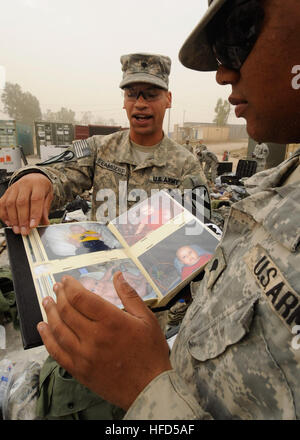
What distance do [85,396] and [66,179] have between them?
1.31 metres

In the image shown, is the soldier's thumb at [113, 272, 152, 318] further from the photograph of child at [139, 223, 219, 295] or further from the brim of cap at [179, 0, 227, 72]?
the brim of cap at [179, 0, 227, 72]

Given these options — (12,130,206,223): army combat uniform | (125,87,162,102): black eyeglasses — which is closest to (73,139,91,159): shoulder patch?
(12,130,206,223): army combat uniform

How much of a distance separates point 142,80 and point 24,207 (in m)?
1.41

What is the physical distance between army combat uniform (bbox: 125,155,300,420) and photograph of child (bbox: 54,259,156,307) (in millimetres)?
282

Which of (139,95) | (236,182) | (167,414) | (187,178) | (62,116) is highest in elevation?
(62,116)

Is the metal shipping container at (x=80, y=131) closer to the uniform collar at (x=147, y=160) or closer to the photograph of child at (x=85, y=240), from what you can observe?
the uniform collar at (x=147, y=160)

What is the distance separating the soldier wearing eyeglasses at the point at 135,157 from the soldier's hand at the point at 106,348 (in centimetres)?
131

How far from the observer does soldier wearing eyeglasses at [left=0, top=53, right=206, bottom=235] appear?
2088 millimetres

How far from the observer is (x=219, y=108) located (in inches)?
1810

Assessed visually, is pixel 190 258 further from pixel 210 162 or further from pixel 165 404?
pixel 210 162

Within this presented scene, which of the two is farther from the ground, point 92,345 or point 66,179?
point 66,179

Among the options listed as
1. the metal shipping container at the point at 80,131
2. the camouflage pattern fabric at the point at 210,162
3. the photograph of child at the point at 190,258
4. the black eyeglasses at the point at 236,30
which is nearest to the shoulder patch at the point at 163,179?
the photograph of child at the point at 190,258
